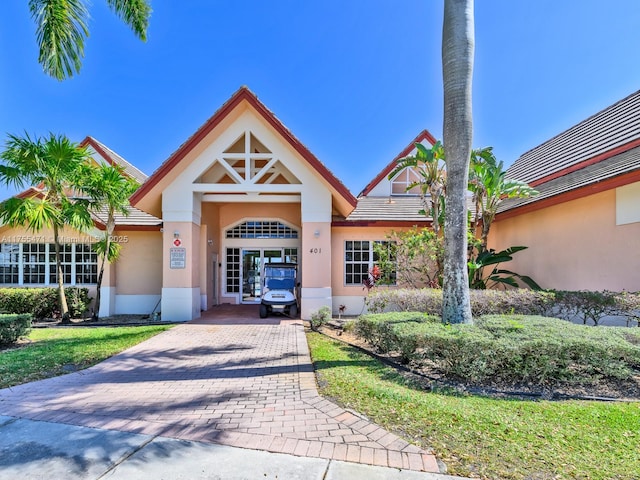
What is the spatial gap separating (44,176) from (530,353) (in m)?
14.3

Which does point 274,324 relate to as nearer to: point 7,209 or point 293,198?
point 293,198

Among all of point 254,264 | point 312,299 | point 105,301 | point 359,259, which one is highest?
point 359,259

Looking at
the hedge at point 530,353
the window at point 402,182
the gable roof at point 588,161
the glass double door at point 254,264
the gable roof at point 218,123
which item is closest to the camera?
the hedge at point 530,353

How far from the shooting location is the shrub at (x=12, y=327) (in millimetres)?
8508

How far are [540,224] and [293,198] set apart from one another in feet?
28.0

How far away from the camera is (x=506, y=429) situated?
398 cm

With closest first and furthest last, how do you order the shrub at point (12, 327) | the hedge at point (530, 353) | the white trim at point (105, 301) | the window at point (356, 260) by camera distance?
the hedge at point (530, 353) < the shrub at point (12, 327) < the white trim at point (105, 301) < the window at point (356, 260)

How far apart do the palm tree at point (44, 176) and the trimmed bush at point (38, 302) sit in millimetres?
2954

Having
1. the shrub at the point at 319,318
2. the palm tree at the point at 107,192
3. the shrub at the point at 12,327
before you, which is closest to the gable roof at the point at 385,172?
the shrub at the point at 319,318

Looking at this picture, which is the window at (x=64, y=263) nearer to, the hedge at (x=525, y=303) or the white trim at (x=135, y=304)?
the white trim at (x=135, y=304)

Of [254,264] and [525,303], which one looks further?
[254,264]

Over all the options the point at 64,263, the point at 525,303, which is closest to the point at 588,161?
the point at 525,303

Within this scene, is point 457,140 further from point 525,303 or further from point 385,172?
point 385,172

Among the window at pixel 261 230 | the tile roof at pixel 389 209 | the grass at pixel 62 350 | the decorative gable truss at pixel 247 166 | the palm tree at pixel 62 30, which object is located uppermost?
the palm tree at pixel 62 30
